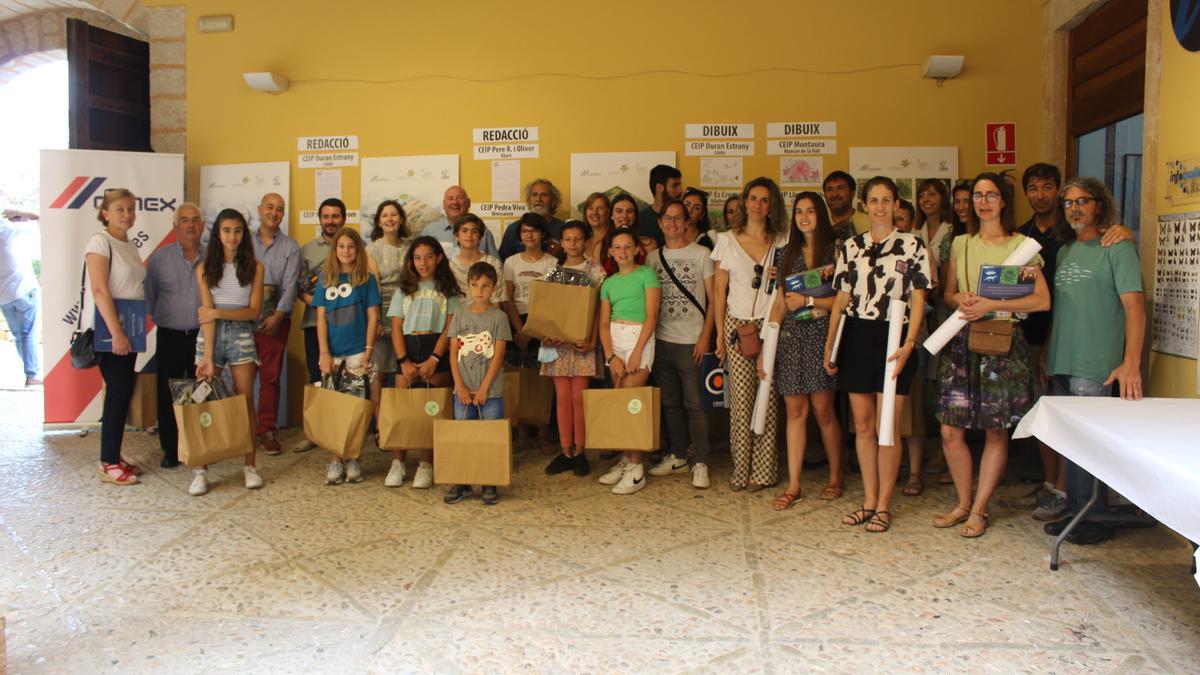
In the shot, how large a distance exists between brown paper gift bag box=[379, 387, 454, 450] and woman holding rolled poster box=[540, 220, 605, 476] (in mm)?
635

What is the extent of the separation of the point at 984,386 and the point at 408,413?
8.72ft

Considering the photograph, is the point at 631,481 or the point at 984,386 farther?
the point at 631,481

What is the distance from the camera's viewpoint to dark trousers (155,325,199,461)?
14.7ft

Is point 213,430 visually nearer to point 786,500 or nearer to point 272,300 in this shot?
point 272,300

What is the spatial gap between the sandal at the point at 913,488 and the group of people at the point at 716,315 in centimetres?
1

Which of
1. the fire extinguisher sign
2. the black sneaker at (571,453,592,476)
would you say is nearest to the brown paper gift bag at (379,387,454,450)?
the black sneaker at (571,453,592,476)

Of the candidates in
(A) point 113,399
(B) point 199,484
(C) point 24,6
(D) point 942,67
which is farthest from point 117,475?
(C) point 24,6

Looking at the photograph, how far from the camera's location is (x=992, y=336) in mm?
3285

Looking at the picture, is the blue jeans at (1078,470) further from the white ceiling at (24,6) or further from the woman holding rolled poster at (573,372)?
the white ceiling at (24,6)

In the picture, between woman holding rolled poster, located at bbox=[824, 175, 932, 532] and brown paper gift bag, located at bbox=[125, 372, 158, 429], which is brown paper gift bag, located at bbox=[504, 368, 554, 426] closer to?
woman holding rolled poster, located at bbox=[824, 175, 932, 532]

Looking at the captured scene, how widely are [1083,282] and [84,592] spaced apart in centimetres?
406

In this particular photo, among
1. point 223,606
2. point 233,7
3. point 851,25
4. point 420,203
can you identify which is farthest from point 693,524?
point 233,7

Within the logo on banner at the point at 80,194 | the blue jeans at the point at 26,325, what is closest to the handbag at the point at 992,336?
the logo on banner at the point at 80,194

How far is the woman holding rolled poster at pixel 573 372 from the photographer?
14.0ft
